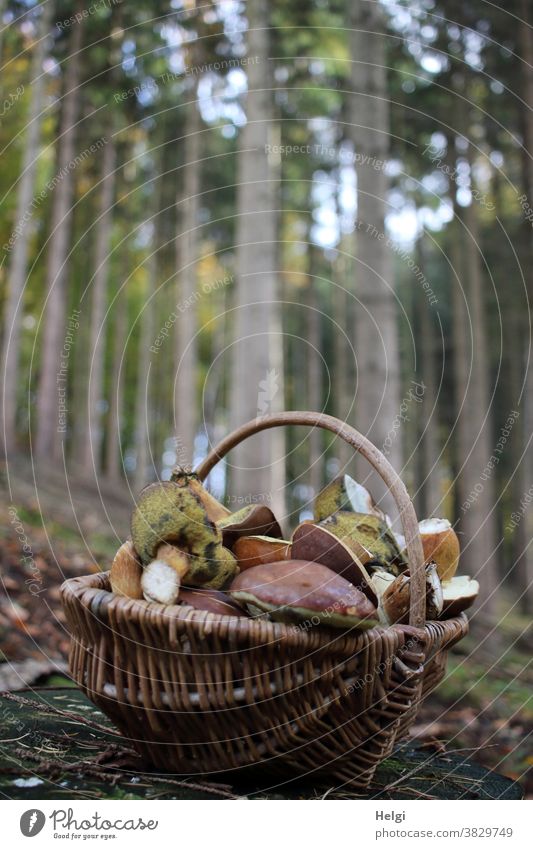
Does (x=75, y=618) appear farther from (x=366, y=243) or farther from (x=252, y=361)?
(x=252, y=361)

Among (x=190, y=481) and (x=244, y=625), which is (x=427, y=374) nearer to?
(x=190, y=481)

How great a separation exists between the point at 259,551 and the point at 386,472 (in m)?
0.30

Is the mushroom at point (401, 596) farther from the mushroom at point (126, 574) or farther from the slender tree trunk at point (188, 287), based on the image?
the slender tree trunk at point (188, 287)

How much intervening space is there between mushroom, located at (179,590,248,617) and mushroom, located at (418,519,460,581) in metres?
0.52

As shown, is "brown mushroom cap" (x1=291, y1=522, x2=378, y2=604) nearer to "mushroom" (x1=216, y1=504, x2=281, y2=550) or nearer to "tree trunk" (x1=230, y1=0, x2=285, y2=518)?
"mushroom" (x1=216, y1=504, x2=281, y2=550)

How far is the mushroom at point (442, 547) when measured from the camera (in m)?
1.69

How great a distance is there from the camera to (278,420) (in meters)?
1.70

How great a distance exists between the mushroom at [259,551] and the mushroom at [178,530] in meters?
0.12

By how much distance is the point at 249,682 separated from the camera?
1.25m

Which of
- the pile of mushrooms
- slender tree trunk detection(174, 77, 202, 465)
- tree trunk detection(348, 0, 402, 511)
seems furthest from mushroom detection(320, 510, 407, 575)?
slender tree trunk detection(174, 77, 202, 465)

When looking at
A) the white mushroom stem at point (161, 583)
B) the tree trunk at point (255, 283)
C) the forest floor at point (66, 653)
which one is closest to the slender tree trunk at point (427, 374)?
the forest floor at point (66, 653)

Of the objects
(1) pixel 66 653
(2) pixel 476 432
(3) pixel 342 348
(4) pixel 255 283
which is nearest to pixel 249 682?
(1) pixel 66 653

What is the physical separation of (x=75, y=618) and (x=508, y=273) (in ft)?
35.4
